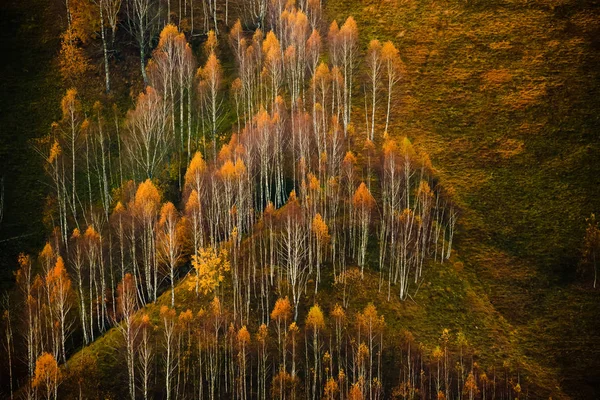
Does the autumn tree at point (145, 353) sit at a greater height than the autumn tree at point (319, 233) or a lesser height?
lesser

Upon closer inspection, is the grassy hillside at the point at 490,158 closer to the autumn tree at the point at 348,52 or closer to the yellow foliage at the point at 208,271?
the yellow foliage at the point at 208,271

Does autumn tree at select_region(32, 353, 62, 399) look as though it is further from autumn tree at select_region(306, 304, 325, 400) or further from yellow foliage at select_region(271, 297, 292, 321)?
autumn tree at select_region(306, 304, 325, 400)

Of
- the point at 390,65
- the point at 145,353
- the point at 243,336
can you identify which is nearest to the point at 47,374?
the point at 145,353

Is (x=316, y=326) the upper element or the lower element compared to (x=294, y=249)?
lower

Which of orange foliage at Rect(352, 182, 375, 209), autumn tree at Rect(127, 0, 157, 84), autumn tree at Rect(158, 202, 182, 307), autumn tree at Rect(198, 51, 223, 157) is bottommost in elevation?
autumn tree at Rect(158, 202, 182, 307)

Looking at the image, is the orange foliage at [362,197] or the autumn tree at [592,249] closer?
the autumn tree at [592,249]

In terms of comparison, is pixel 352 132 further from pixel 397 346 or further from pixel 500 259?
pixel 397 346

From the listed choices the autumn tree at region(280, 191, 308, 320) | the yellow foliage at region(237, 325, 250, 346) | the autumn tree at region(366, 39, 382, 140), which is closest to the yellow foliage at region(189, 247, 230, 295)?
the yellow foliage at region(237, 325, 250, 346)

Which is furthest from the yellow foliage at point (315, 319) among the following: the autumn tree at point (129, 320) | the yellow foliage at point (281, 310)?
the autumn tree at point (129, 320)

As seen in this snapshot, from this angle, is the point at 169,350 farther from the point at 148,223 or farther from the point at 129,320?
the point at 148,223

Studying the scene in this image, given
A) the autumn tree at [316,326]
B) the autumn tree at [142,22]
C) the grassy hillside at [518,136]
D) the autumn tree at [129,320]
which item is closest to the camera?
the autumn tree at [129,320]

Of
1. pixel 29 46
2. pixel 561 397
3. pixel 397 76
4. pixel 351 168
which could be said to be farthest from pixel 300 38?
pixel 561 397
